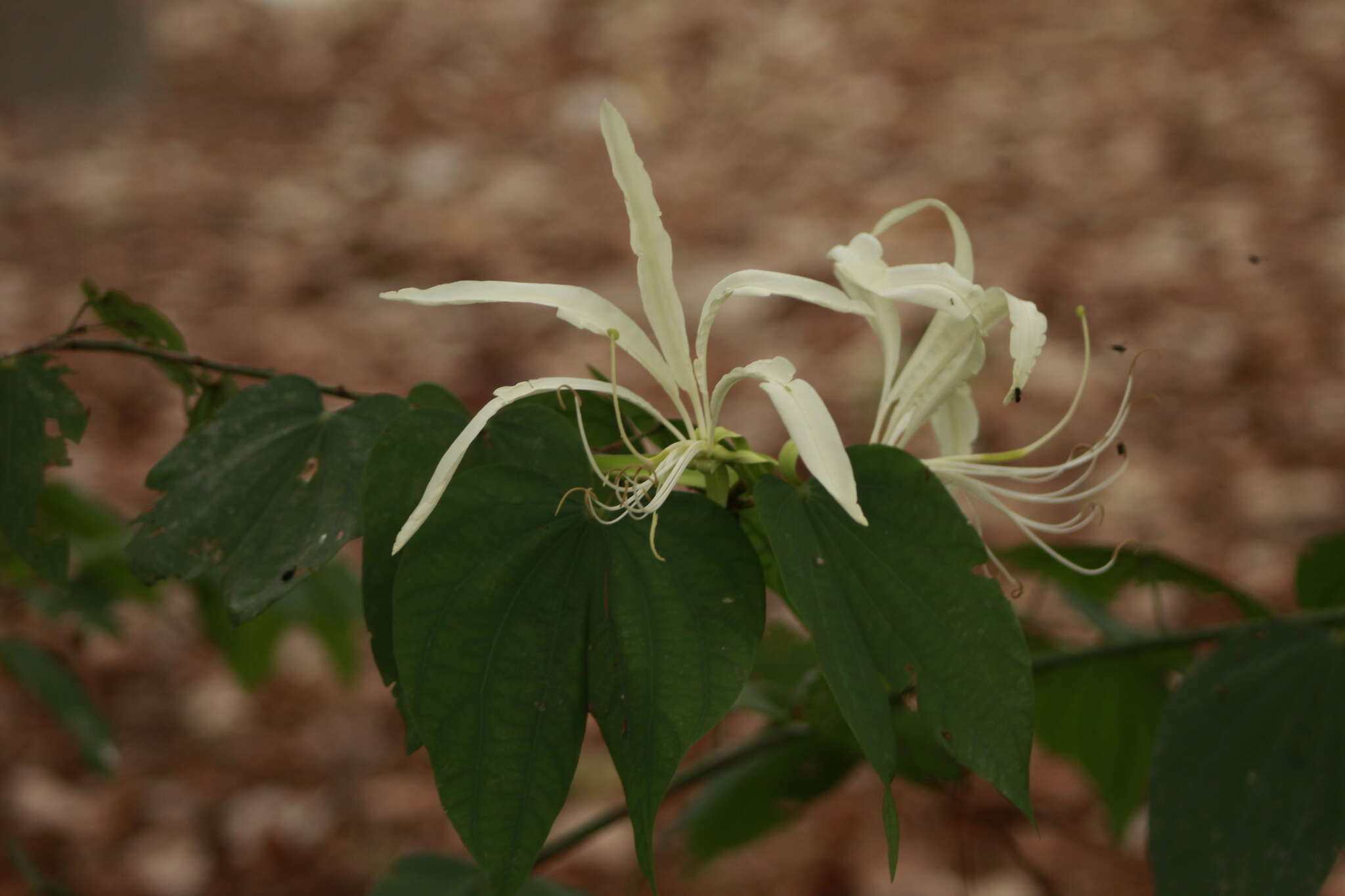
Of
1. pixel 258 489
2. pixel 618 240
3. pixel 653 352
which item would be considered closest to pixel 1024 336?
pixel 653 352

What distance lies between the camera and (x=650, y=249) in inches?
21.8

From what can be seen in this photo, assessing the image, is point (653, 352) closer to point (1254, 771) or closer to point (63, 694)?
point (1254, 771)

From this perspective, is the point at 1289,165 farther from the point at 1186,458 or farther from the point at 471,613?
the point at 471,613

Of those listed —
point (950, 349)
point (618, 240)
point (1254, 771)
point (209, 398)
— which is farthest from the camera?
point (618, 240)

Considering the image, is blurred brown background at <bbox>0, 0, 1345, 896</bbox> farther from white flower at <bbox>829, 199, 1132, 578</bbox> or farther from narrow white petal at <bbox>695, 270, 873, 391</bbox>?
narrow white petal at <bbox>695, 270, 873, 391</bbox>

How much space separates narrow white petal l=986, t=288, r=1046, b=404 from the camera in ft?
1.69

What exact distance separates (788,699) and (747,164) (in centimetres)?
295

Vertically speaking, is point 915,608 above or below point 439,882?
above

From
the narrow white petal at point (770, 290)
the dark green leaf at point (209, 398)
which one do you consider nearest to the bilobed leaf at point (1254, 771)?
the narrow white petal at point (770, 290)

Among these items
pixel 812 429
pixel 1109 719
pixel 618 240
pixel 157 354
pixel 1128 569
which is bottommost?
Answer: pixel 618 240

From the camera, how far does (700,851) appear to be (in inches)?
43.3

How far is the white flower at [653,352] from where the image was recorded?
1.57 ft

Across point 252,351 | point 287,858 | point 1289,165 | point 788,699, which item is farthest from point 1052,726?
point 1289,165

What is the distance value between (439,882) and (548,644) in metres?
0.36
